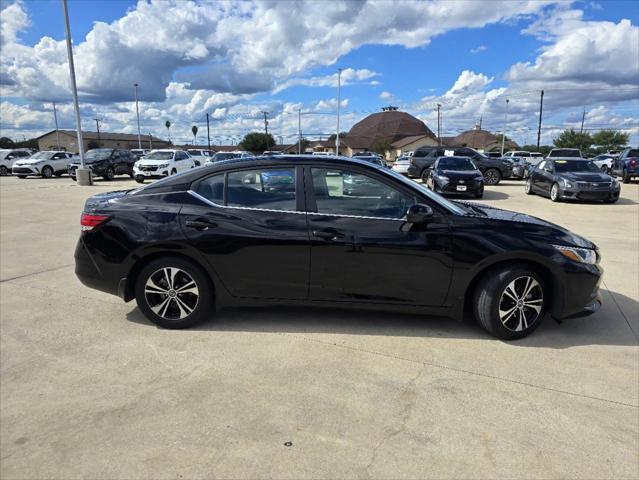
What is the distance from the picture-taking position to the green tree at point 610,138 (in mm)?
81688

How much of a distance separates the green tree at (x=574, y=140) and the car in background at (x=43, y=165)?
271ft

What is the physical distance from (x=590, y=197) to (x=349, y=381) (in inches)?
554

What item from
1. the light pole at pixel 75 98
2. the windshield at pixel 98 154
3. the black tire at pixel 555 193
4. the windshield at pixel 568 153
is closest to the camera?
the black tire at pixel 555 193

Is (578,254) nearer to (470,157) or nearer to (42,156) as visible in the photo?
(470,157)

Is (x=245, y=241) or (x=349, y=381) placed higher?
(x=245, y=241)

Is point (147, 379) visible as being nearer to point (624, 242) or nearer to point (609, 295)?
point (609, 295)

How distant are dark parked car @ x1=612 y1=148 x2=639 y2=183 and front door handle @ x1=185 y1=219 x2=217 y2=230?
25.0 metres

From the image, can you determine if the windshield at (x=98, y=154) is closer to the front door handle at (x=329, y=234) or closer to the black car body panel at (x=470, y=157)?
the black car body panel at (x=470, y=157)

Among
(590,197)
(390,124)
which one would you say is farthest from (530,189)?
(390,124)

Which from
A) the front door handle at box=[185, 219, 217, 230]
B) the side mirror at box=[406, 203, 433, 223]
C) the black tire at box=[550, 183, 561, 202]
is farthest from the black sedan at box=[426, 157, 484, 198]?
the front door handle at box=[185, 219, 217, 230]

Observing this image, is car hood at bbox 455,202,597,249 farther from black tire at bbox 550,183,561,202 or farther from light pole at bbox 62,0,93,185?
light pole at bbox 62,0,93,185

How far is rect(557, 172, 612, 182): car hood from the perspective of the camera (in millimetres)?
14172

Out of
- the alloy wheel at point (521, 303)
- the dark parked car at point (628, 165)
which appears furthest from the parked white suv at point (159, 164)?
the dark parked car at point (628, 165)

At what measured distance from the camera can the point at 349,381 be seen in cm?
312
